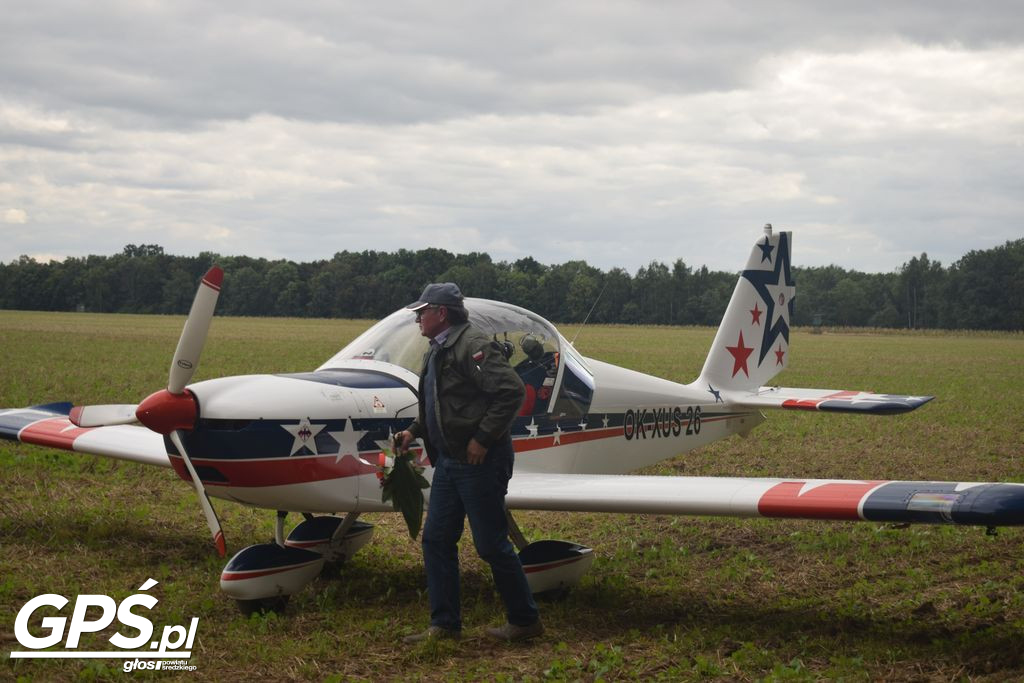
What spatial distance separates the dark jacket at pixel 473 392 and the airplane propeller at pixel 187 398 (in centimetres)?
146

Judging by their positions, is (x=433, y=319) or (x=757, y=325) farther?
(x=757, y=325)

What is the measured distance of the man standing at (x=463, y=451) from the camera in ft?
18.0

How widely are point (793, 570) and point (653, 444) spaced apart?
1.61 meters

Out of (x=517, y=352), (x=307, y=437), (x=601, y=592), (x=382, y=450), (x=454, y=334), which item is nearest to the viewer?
(x=454, y=334)

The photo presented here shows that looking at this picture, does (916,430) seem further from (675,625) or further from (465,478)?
(465,478)

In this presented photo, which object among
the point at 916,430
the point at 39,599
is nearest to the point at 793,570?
the point at 39,599

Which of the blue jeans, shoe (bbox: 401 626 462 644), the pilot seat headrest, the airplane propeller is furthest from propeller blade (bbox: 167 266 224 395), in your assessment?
the pilot seat headrest

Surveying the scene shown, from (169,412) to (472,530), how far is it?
1912 mm

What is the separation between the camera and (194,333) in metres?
6.03

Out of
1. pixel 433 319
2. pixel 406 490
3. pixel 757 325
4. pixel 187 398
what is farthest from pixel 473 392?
pixel 757 325

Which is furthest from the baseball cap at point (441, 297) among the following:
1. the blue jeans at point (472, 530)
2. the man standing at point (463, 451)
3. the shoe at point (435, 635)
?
the shoe at point (435, 635)

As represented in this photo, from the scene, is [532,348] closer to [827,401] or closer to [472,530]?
[472,530]

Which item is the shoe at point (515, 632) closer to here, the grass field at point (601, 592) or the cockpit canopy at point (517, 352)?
the grass field at point (601, 592)

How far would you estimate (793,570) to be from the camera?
773 cm
